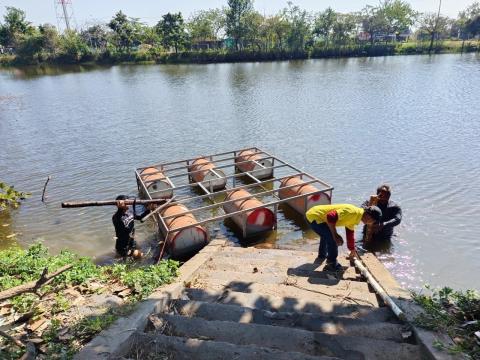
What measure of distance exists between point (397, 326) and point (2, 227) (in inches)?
509

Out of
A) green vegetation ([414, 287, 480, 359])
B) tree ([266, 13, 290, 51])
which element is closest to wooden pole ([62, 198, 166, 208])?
green vegetation ([414, 287, 480, 359])

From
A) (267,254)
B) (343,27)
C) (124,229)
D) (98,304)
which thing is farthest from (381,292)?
(343,27)

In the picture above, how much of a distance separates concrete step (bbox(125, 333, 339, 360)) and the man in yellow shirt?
3957mm

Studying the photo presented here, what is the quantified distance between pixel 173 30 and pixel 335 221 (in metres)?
78.2

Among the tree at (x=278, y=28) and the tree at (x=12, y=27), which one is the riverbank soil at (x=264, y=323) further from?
the tree at (x=12, y=27)

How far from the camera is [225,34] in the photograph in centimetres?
8225

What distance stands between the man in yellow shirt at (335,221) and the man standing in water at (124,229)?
484 cm

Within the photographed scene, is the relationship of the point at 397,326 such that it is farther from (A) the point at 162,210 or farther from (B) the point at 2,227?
(B) the point at 2,227

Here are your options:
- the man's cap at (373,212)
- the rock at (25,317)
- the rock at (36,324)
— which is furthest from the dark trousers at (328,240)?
the rock at (25,317)

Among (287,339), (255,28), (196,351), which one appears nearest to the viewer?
(196,351)

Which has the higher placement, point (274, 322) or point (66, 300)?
point (274, 322)

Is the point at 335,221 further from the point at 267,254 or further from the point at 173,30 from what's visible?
the point at 173,30

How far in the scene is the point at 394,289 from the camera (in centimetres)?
619

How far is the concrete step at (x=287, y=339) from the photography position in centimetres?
428
